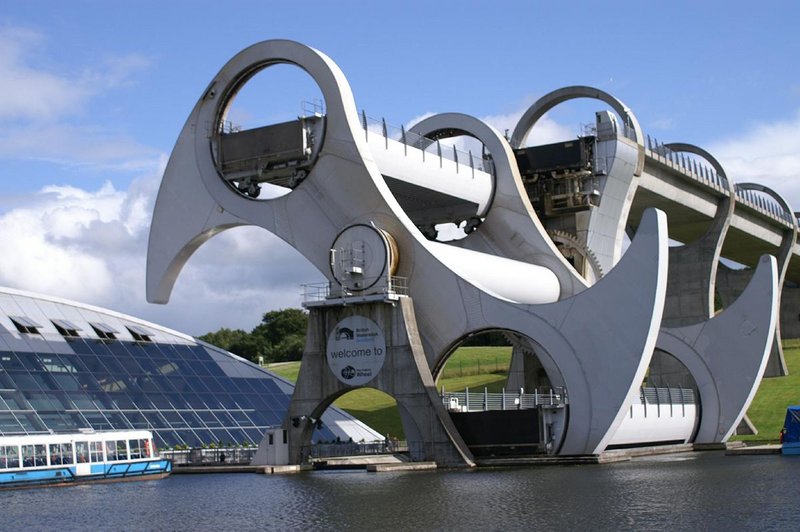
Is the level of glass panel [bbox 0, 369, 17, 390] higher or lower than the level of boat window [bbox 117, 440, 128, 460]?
higher

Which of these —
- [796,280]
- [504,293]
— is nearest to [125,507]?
[504,293]

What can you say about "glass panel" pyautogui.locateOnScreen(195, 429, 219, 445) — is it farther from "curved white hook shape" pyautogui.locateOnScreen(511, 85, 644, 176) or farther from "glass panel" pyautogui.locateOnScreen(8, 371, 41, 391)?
"curved white hook shape" pyautogui.locateOnScreen(511, 85, 644, 176)

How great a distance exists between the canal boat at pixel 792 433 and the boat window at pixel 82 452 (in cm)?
2462

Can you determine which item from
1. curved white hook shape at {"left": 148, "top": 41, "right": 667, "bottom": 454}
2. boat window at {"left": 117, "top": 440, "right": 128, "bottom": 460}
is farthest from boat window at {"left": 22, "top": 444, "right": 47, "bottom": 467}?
curved white hook shape at {"left": 148, "top": 41, "right": 667, "bottom": 454}

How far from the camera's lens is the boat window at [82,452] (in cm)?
3619

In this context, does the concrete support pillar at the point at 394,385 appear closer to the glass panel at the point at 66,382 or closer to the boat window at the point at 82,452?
the boat window at the point at 82,452

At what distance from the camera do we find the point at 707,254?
225 ft

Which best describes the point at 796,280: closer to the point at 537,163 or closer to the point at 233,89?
the point at 537,163

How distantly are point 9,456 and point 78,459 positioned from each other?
2.48 meters

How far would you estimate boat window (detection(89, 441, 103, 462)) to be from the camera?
121ft

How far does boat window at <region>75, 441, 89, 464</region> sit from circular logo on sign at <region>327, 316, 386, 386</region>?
8.68 metres

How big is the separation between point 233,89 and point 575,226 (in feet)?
60.5

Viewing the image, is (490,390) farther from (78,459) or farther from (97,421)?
(78,459)

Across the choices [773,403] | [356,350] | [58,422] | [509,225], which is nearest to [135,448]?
[58,422]
